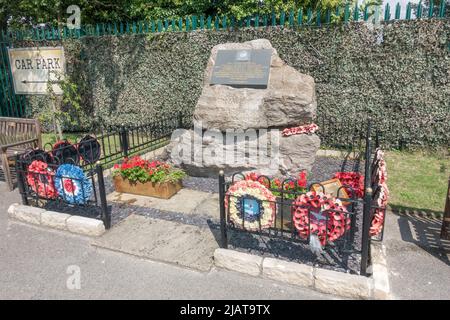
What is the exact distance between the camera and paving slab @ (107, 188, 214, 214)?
4980mm

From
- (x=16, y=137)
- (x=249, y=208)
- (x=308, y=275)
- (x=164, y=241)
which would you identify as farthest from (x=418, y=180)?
(x=16, y=137)

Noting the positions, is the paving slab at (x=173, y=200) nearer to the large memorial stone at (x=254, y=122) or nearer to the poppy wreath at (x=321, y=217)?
the large memorial stone at (x=254, y=122)

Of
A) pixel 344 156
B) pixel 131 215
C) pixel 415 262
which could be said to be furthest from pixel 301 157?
pixel 131 215

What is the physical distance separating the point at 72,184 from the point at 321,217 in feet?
10.2

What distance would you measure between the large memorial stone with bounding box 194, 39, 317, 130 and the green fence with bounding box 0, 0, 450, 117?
1999 millimetres

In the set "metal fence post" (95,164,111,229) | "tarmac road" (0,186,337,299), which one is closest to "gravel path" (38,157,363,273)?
"metal fence post" (95,164,111,229)

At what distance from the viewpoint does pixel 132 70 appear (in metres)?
9.59

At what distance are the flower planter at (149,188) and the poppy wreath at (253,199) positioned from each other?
1916 mm

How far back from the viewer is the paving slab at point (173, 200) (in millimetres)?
4980

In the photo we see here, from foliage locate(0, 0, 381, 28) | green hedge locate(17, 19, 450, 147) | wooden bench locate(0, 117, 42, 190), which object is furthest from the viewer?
foliage locate(0, 0, 381, 28)

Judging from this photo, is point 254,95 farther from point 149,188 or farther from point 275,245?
point 275,245

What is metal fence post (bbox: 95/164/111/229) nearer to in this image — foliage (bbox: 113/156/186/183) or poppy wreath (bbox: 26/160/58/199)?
poppy wreath (bbox: 26/160/58/199)

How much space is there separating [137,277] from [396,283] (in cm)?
255

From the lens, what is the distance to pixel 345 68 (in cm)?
746
